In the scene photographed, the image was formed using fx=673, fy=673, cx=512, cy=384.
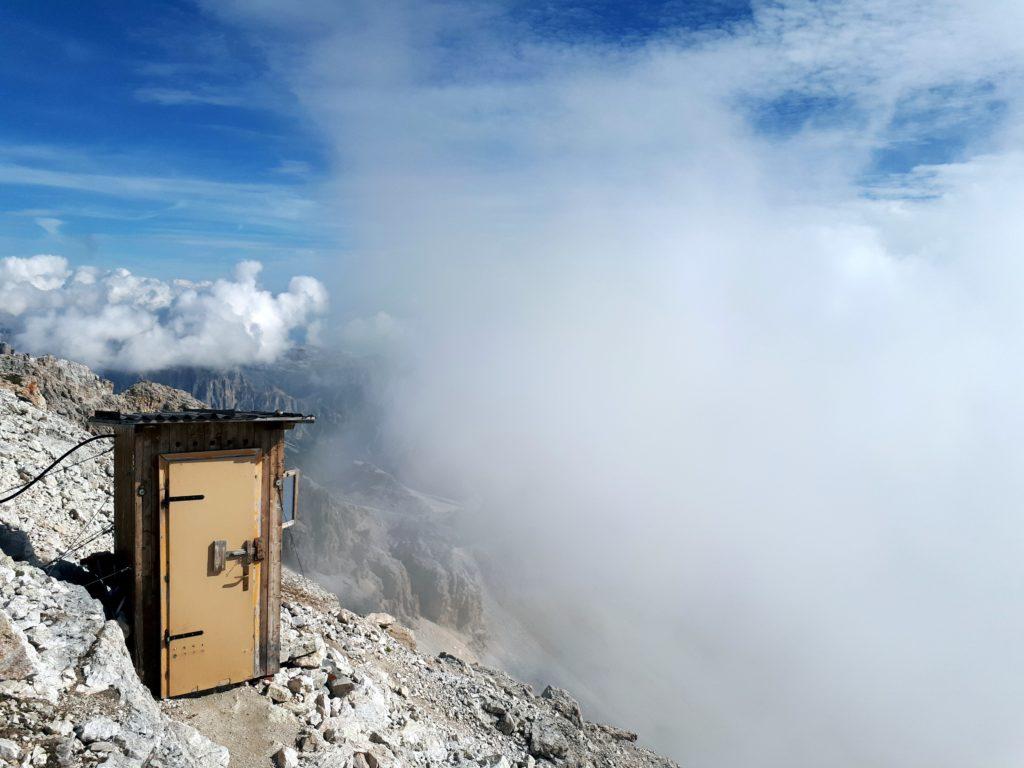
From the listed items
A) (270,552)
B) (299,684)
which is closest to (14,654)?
(270,552)

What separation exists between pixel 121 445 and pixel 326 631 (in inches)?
271

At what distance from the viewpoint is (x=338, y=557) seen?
8962cm

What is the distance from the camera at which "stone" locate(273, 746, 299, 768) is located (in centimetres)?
955

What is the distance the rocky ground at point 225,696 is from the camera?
25.3 ft

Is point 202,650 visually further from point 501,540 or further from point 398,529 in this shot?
point 501,540

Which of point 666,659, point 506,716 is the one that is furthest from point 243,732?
point 666,659

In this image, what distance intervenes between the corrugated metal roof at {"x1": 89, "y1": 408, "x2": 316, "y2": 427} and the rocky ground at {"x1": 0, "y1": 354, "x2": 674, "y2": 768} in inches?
101

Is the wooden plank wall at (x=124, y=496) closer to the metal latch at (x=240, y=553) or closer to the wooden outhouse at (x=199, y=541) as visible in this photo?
the wooden outhouse at (x=199, y=541)

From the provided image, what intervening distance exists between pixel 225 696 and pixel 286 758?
1975mm

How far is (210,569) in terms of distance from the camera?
10836 millimetres

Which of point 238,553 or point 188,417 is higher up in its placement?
point 188,417

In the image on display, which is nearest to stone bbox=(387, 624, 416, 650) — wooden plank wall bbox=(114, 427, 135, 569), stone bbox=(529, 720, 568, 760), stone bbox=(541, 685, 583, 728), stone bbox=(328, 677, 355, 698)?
stone bbox=(541, 685, 583, 728)

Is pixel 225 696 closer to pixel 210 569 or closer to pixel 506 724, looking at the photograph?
pixel 210 569

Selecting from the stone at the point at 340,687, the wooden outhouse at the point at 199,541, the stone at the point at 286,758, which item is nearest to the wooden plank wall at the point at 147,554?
the wooden outhouse at the point at 199,541
